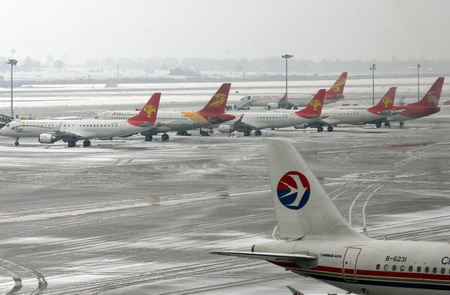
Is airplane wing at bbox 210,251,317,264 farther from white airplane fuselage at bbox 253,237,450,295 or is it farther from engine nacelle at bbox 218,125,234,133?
engine nacelle at bbox 218,125,234,133

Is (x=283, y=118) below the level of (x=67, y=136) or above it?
above

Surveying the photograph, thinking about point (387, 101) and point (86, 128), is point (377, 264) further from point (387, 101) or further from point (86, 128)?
point (387, 101)

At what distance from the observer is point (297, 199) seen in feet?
80.9

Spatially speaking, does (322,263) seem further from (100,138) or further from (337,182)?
(100,138)

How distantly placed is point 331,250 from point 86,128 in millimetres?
81071

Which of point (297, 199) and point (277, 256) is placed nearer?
point (277, 256)

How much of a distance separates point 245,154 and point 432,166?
20.7 metres

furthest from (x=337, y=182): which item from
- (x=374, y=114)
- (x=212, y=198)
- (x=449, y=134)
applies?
(x=374, y=114)

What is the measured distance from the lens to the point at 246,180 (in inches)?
2589

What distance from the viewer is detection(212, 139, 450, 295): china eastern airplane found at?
859 inches

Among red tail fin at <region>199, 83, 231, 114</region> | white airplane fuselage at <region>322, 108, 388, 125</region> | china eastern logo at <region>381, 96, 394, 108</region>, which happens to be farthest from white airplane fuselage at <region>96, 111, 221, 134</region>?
china eastern logo at <region>381, 96, 394, 108</region>

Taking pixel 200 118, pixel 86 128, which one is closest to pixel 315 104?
pixel 200 118

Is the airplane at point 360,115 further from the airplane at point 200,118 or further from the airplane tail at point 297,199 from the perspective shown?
the airplane tail at point 297,199

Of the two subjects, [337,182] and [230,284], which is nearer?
[230,284]
